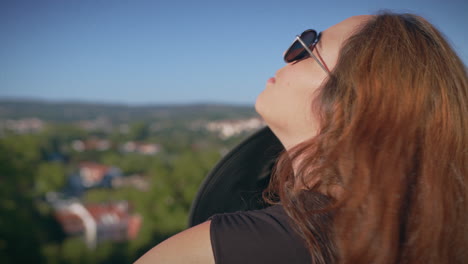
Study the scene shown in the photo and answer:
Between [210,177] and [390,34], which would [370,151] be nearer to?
[390,34]

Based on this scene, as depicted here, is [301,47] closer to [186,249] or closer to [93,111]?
[186,249]

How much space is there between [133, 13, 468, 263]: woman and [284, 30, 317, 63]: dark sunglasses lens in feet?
0.49

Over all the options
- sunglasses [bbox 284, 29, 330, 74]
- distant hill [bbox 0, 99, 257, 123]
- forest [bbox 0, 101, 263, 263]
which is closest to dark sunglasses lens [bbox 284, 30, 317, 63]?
sunglasses [bbox 284, 29, 330, 74]

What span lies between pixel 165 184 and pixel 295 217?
7.08 metres

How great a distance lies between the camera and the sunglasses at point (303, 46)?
980 millimetres

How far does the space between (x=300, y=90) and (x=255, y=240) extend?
447 mm

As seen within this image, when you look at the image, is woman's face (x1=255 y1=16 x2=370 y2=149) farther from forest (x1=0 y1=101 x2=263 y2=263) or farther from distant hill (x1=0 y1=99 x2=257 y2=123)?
distant hill (x1=0 y1=99 x2=257 y2=123)

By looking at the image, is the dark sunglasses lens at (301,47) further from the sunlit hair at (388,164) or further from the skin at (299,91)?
the sunlit hair at (388,164)

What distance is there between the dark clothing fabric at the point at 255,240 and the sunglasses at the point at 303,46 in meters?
0.48

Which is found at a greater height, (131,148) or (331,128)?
(331,128)

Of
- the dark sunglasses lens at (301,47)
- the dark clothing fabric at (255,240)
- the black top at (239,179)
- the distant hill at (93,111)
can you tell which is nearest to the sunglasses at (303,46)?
the dark sunglasses lens at (301,47)

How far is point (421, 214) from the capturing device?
2.37 feet

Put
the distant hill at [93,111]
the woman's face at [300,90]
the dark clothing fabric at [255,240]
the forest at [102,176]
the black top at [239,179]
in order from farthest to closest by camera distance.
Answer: the distant hill at [93,111], the forest at [102,176], the black top at [239,179], the woman's face at [300,90], the dark clothing fabric at [255,240]

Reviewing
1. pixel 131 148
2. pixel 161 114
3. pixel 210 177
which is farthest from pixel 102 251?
pixel 131 148
